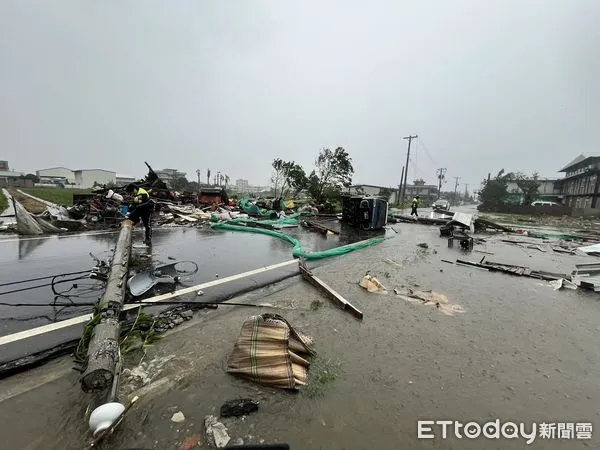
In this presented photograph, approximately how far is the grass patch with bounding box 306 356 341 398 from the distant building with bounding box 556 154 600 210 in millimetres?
51041

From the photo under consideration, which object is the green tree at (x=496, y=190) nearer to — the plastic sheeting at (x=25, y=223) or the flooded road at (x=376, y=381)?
the flooded road at (x=376, y=381)

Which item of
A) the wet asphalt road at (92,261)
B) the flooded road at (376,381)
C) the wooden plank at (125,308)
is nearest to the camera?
the flooded road at (376,381)

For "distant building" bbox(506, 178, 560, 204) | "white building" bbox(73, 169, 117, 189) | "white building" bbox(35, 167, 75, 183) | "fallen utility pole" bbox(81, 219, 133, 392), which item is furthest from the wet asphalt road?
"white building" bbox(35, 167, 75, 183)

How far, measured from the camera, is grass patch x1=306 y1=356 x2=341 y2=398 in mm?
2531

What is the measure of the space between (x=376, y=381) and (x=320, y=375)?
1.85ft

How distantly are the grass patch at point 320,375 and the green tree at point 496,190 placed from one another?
171 feet

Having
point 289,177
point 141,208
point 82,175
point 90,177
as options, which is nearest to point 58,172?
point 82,175

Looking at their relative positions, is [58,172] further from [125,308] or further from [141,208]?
[125,308]

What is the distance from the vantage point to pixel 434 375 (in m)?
2.89

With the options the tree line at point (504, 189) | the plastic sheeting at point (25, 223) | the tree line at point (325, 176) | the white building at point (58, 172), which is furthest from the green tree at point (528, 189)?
the white building at point (58, 172)

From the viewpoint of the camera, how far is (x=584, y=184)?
41.6m

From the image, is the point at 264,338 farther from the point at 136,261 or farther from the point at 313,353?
the point at 136,261

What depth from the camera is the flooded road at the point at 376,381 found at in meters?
2.10

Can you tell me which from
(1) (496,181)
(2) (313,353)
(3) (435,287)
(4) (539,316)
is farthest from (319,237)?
(1) (496,181)
